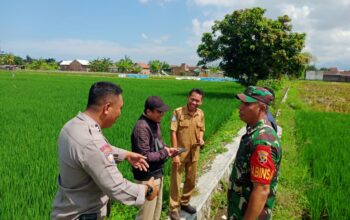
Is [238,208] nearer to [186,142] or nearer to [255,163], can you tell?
[255,163]

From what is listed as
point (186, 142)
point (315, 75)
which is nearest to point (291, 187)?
point (186, 142)

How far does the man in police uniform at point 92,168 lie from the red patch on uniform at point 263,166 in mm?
717

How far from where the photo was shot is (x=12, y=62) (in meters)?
92.7

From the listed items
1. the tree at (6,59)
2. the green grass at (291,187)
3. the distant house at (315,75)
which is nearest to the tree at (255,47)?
the green grass at (291,187)

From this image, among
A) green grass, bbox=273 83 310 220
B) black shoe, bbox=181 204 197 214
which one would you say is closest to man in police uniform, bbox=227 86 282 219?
black shoe, bbox=181 204 197 214

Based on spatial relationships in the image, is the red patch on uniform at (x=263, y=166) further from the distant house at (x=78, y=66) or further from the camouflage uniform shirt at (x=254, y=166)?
the distant house at (x=78, y=66)

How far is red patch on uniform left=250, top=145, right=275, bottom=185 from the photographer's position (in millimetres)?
2221

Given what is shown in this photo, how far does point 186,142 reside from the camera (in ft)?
13.7

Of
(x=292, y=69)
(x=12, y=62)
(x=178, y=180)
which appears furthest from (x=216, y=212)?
(x=12, y=62)

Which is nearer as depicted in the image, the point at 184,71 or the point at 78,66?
the point at 184,71

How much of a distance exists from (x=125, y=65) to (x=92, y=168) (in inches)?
3670

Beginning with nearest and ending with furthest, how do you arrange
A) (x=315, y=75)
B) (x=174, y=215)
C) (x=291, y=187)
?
1. (x=174, y=215)
2. (x=291, y=187)
3. (x=315, y=75)

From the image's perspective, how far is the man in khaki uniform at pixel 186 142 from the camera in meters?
4.01

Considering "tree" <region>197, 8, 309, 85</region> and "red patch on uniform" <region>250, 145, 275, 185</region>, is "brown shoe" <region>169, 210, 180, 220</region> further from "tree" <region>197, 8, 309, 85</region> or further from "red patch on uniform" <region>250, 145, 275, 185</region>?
"tree" <region>197, 8, 309, 85</region>
